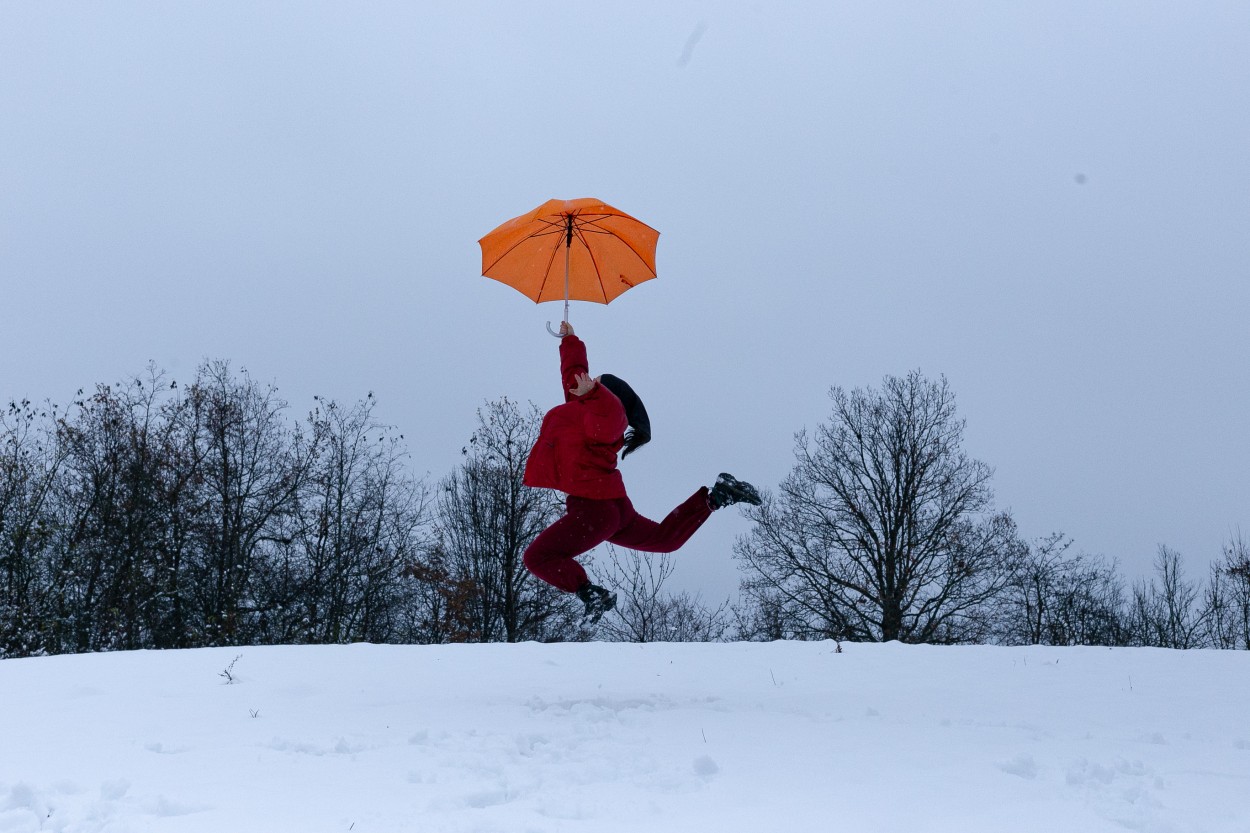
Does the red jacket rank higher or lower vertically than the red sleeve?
lower

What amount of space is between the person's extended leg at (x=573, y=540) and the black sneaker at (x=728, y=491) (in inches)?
26.9

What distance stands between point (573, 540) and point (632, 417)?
856 mm

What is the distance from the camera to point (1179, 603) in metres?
36.4

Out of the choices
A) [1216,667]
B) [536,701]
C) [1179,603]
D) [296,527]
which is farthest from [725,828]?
[1179,603]

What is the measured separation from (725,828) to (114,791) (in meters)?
2.25

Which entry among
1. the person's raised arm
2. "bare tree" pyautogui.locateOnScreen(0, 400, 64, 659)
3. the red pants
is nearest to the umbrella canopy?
the person's raised arm

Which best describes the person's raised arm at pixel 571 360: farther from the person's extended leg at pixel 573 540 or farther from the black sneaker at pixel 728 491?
the black sneaker at pixel 728 491

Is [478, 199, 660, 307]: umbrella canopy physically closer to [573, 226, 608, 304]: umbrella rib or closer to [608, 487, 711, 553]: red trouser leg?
[573, 226, 608, 304]: umbrella rib

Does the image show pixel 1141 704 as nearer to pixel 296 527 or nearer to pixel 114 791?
pixel 114 791

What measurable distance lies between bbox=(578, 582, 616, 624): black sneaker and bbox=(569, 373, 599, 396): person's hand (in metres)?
1.16

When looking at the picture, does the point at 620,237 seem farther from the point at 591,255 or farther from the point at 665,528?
the point at 665,528

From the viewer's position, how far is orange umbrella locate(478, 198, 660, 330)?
234 inches

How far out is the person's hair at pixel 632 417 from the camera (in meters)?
5.79

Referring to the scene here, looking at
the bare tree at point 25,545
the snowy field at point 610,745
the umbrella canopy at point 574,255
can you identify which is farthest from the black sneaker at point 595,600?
the bare tree at point 25,545
